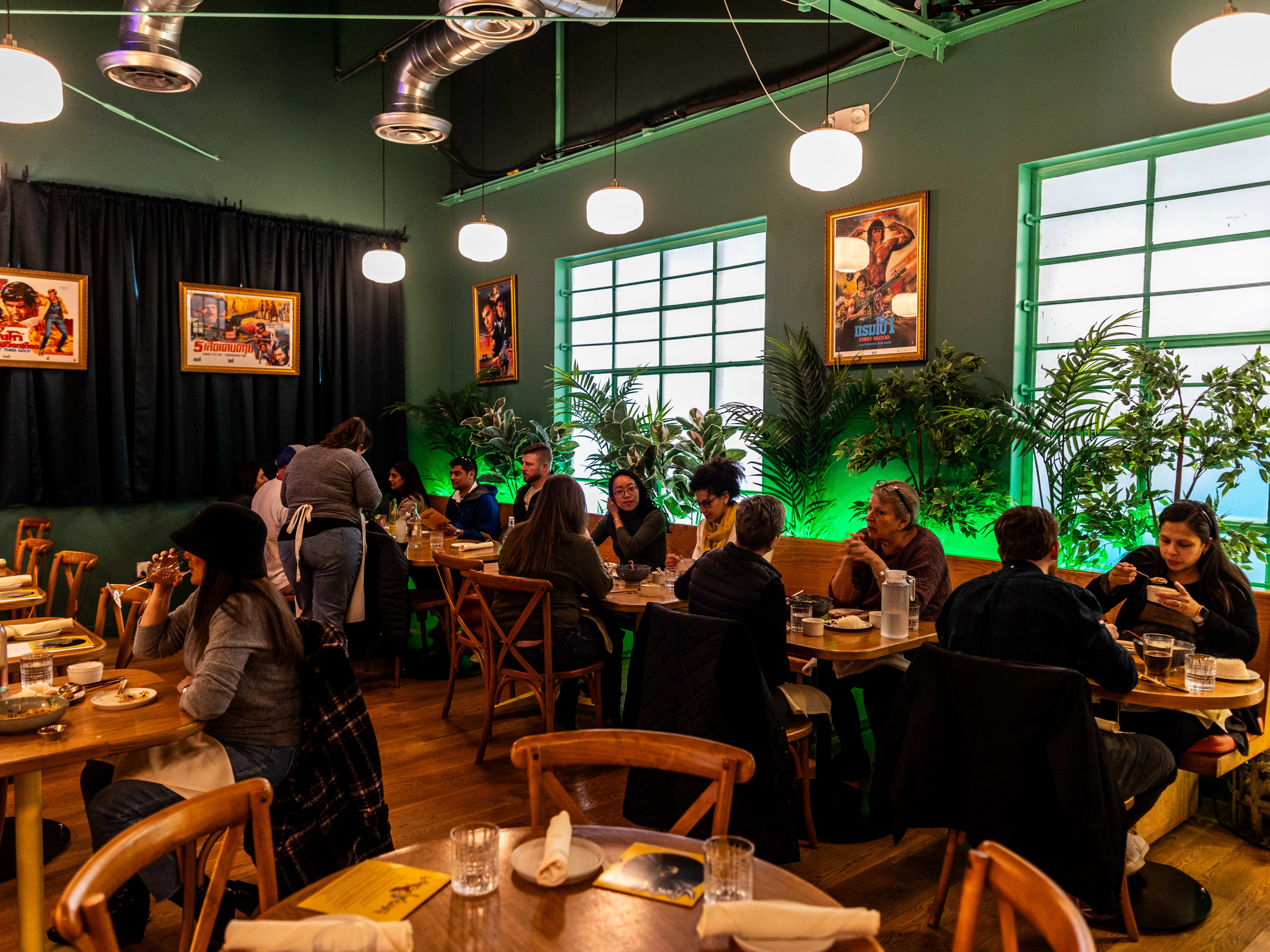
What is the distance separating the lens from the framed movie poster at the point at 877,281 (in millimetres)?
4844

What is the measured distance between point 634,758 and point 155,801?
1265mm

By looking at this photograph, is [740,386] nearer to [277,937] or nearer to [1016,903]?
[1016,903]

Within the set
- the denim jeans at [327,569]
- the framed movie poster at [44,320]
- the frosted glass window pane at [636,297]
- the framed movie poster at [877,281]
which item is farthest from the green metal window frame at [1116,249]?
the framed movie poster at [44,320]

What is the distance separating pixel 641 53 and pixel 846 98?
196cm

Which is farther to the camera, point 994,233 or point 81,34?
point 81,34

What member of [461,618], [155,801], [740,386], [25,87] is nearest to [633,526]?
[461,618]

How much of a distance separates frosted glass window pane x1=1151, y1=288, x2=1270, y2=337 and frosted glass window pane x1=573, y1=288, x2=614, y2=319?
3.92 m

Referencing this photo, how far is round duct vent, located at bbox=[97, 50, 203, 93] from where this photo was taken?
5.11 metres

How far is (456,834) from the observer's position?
4.86 ft

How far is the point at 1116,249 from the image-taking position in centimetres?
430

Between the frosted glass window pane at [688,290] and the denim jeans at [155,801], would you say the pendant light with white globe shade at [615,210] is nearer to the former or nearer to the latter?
the frosted glass window pane at [688,290]

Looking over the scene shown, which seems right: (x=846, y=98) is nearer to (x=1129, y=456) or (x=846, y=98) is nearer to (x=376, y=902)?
(x=1129, y=456)

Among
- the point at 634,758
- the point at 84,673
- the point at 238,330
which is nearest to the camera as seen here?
the point at 634,758

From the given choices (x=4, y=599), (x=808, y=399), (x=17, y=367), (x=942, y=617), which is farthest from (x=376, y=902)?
(x=17, y=367)
